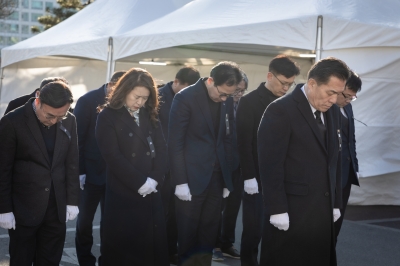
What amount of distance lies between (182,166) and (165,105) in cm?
135

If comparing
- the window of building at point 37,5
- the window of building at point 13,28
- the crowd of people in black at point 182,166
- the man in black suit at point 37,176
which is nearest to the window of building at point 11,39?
the window of building at point 13,28

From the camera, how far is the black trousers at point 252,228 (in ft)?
18.4

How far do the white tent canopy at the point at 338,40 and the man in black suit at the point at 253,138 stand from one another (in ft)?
8.52

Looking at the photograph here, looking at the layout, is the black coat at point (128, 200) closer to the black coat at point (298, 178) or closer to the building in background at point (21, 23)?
the black coat at point (298, 178)

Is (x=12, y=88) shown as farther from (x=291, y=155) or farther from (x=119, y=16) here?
(x=291, y=155)

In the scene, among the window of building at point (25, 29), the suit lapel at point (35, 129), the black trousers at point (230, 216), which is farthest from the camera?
the window of building at point (25, 29)

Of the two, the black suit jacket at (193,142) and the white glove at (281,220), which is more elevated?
the black suit jacket at (193,142)

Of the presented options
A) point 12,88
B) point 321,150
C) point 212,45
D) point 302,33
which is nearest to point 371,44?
point 302,33

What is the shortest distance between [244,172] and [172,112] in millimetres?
815

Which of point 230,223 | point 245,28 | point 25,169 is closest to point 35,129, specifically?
point 25,169

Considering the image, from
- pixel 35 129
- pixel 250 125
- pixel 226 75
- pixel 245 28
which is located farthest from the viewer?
pixel 245 28

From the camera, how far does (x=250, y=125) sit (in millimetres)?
5578

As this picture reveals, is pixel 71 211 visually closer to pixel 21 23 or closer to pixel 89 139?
pixel 89 139

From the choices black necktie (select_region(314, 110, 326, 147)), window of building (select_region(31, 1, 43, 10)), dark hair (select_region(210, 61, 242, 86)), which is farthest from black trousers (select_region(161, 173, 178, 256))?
window of building (select_region(31, 1, 43, 10))
